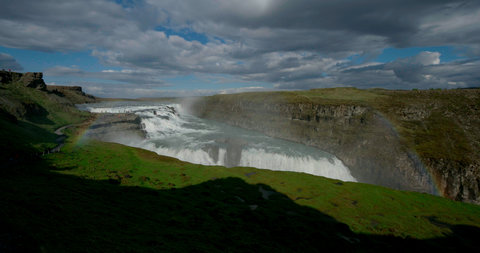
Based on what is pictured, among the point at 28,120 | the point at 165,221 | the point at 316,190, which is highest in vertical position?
the point at 28,120

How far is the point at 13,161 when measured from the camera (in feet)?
95.3

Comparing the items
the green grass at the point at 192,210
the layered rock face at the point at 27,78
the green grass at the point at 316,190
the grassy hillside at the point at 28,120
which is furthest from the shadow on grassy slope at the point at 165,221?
the layered rock face at the point at 27,78

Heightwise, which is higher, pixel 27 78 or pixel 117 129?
pixel 27 78

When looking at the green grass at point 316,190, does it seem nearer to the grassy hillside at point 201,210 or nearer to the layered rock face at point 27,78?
the grassy hillside at point 201,210

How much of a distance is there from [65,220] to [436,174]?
74.7 metres

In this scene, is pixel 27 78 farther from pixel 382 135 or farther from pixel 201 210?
pixel 382 135

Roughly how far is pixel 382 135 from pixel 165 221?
74.6m

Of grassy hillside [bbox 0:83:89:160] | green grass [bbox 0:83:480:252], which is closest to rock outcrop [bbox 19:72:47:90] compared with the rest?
grassy hillside [bbox 0:83:89:160]

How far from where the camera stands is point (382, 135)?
71062mm

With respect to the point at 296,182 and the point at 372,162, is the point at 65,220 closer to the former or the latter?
the point at 296,182

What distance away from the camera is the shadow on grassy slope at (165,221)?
10953 millimetres

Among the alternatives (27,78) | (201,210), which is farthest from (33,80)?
(201,210)

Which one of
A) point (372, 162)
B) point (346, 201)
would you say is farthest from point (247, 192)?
point (372, 162)

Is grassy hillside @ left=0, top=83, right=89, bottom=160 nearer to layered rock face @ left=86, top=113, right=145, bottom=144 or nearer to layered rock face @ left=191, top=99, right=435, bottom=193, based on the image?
layered rock face @ left=86, top=113, right=145, bottom=144
